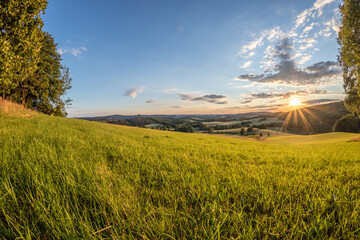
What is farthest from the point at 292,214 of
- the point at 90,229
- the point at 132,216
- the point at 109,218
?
the point at 90,229

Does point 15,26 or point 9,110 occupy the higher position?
point 15,26

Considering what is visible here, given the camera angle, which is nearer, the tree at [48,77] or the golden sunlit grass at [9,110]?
the golden sunlit grass at [9,110]

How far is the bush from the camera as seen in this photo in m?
45.3

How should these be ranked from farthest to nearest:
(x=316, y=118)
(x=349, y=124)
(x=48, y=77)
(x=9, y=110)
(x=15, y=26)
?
(x=316, y=118) → (x=349, y=124) → (x=48, y=77) → (x=9, y=110) → (x=15, y=26)

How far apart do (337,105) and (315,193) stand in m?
141

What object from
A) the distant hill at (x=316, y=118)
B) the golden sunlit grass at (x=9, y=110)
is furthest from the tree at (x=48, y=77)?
the distant hill at (x=316, y=118)

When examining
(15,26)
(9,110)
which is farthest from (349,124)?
(9,110)

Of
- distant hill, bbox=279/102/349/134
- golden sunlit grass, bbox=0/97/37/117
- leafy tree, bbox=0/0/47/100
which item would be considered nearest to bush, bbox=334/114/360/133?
distant hill, bbox=279/102/349/134

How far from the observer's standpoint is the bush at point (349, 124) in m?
45.3

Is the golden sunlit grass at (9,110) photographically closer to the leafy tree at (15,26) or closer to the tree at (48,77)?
the leafy tree at (15,26)

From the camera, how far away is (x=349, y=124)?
46.1m

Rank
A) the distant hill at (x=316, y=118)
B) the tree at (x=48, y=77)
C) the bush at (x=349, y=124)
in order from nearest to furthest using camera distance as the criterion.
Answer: the tree at (x=48, y=77) → the bush at (x=349, y=124) → the distant hill at (x=316, y=118)

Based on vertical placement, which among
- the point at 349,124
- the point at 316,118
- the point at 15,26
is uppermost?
the point at 15,26

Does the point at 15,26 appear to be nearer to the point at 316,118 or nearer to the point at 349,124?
the point at 349,124
